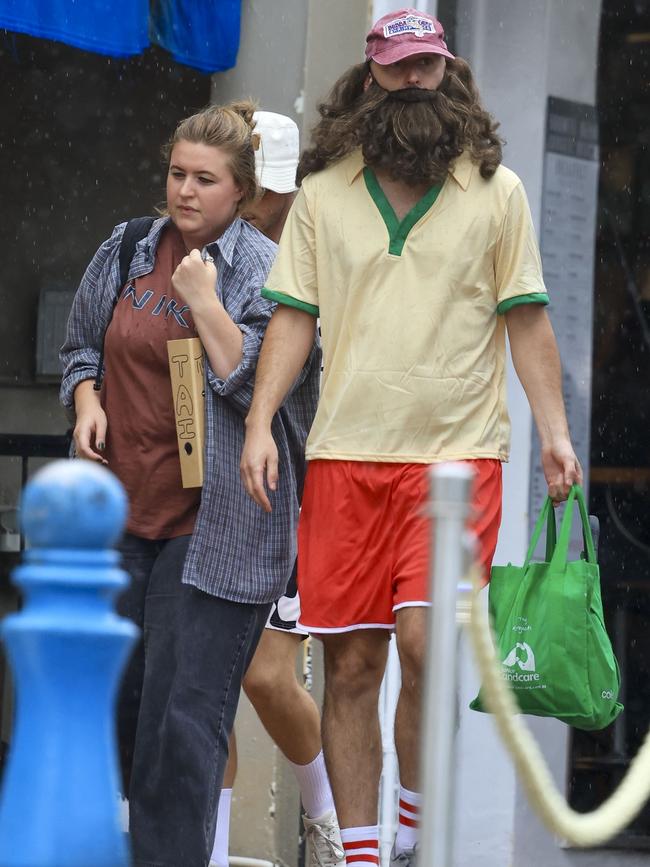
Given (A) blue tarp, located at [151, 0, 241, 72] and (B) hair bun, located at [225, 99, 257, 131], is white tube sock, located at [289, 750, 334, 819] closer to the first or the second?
(B) hair bun, located at [225, 99, 257, 131]

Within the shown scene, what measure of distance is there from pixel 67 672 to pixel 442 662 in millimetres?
598

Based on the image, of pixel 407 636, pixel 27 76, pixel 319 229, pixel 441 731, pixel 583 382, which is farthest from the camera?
pixel 27 76

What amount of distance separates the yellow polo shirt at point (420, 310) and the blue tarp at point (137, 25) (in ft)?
5.66

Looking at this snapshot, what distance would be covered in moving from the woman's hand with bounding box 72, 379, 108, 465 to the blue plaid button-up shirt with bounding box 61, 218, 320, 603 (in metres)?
0.10

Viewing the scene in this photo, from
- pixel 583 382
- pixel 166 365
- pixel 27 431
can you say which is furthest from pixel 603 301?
pixel 27 431

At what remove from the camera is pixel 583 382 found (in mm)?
5918

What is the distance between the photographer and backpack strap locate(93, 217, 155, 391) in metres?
4.31

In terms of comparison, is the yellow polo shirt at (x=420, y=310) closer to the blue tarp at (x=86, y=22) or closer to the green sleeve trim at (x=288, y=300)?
the green sleeve trim at (x=288, y=300)

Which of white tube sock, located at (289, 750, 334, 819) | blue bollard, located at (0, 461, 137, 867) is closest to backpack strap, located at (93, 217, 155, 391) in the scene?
white tube sock, located at (289, 750, 334, 819)

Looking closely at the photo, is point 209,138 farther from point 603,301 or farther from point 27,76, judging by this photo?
point 27,76

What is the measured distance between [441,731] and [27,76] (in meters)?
6.81

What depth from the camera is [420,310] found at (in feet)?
13.5

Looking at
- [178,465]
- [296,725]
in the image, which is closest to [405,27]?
[178,465]

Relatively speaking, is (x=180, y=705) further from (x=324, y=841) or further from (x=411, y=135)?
(x=411, y=135)
